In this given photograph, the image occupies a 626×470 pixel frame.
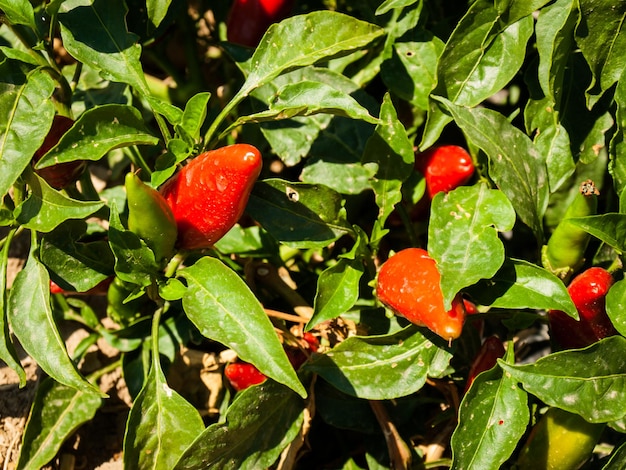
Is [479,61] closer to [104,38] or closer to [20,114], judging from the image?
[104,38]

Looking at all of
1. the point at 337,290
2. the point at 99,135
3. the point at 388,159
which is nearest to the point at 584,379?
the point at 337,290

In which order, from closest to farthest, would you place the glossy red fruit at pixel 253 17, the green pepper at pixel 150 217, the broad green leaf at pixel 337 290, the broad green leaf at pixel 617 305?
the green pepper at pixel 150 217 → the broad green leaf at pixel 617 305 → the broad green leaf at pixel 337 290 → the glossy red fruit at pixel 253 17

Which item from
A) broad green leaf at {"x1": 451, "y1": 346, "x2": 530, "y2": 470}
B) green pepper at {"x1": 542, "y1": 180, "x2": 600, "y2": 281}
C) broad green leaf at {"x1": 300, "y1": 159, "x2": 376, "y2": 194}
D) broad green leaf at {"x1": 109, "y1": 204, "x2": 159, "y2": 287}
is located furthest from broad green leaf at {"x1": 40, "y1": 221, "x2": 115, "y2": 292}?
green pepper at {"x1": 542, "y1": 180, "x2": 600, "y2": 281}

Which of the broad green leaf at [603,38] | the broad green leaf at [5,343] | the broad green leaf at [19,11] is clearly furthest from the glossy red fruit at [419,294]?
the broad green leaf at [19,11]

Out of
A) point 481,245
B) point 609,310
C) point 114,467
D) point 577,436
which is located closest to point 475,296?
point 481,245

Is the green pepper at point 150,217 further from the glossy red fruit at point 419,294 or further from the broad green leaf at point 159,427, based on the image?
the glossy red fruit at point 419,294

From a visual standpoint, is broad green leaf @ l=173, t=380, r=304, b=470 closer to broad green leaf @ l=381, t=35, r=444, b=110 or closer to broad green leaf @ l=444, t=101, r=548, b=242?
broad green leaf @ l=444, t=101, r=548, b=242
